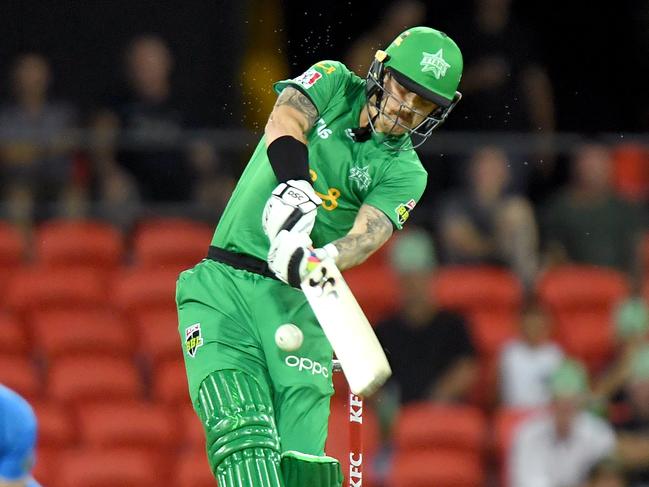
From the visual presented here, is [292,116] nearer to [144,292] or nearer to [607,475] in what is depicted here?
[607,475]

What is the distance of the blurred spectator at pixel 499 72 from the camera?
1252 centimetres

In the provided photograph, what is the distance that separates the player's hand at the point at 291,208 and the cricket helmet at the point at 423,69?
668mm

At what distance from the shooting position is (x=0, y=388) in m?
7.50

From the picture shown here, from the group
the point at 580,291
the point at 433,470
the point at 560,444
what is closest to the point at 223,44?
the point at 580,291

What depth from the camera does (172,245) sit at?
497 inches

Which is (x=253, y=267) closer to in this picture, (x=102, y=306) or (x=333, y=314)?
(x=333, y=314)

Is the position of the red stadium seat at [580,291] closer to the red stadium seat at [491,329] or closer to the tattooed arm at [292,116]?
the red stadium seat at [491,329]

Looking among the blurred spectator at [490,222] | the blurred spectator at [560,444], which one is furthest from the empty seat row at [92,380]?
the blurred spectator at [560,444]

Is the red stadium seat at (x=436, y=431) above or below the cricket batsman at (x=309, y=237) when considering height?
above

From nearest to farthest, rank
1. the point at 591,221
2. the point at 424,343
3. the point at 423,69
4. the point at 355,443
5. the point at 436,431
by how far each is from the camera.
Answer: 1. the point at 423,69
2. the point at 355,443
3. the point at 436,431
4. the point at 424,343
5. the point at 591,221

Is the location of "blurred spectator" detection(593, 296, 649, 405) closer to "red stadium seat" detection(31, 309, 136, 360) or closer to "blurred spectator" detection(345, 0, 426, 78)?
"blurred spectator" detection(345, 0, 426, 78)

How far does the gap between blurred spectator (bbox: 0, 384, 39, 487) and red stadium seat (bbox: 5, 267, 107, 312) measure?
5.09m

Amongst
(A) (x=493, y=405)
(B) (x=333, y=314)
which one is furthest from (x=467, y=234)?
(B) (x=333, y=314)

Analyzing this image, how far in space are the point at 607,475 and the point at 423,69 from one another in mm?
5108
